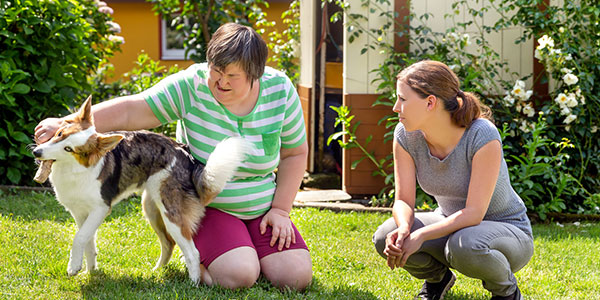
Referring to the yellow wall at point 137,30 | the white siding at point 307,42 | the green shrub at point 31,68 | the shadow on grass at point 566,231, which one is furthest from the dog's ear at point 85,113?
the yellow wall at point 137,30

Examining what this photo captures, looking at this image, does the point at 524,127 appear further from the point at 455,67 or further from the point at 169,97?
the point at 169,97

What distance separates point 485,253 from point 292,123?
111 cm

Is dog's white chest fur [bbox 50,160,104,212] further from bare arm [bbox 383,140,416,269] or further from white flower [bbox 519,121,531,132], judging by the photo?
white flower [bbox 519,121,531,132]

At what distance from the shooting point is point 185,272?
3.29 m

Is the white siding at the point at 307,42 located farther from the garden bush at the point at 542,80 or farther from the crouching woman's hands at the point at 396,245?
the crouching woman's hands at the point at 396,245

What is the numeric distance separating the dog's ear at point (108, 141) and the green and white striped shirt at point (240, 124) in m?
0.30

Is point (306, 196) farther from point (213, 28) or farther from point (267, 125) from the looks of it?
point (213, 28)

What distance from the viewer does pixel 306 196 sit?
5.95m

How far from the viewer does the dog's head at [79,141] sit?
108 inches

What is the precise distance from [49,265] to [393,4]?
12.1ft

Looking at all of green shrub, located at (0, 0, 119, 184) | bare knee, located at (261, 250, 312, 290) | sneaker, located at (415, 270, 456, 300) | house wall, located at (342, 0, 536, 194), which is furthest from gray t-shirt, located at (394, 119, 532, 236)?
green shrub, located at (0, 0, 119, 184)

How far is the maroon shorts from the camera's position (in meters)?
3.17

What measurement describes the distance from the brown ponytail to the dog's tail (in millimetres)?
773

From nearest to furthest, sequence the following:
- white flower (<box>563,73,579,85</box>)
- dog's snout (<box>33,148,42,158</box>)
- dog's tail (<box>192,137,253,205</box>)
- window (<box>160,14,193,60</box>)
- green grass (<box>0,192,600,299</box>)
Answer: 1. dog's snout (<box>33,148,42,158</box>)
2. dog's tail (<box>192,137,253,205</box>)
3. green grass (<box>0,192,600,299</box>)
4. white flower (<box>563,73,579,85</box>)
5. window (<box>160,14,193,60</box>)
